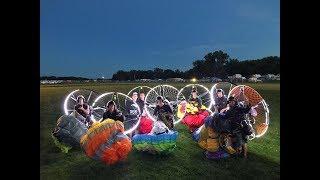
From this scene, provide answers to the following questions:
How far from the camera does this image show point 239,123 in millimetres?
6168

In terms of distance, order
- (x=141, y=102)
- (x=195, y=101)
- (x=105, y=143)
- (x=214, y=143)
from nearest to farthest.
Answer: (x=105, y=143), (x=214, y=143), (x=141, y=102), (x=195, y=101)

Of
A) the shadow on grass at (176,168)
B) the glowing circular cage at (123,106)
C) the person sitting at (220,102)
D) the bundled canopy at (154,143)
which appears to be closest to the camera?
the shadow on grass at (176,168)

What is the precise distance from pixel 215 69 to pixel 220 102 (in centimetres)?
43

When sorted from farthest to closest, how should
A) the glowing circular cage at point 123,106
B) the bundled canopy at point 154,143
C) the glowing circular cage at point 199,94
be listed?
the glowing circular cage at point 199,94 → the glowing circular cage at point 123,106 → the bundled canopy at point 154,143

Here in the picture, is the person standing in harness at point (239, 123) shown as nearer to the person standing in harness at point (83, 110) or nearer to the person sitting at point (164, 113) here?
the person sitting at point (164, 113)

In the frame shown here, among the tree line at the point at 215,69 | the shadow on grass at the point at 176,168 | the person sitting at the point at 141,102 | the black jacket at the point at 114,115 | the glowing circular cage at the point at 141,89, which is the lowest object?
the shadow on grass at the point at 176,168

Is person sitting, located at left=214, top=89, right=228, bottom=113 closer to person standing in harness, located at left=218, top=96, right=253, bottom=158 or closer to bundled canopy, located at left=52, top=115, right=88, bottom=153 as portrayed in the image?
person standing in harness, located at left=218, top=96, right=253, bottom=158

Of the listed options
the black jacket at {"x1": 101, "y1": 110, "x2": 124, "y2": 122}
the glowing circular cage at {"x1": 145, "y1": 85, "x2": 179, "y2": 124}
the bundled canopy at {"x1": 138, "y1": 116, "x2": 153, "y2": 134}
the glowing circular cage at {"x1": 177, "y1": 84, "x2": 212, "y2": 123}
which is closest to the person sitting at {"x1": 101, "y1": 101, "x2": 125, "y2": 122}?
the black jacket at {"x1": 101, "y1": 110, "x2": 124, "y2": 122}

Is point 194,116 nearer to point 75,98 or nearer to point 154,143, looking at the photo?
point 154,143

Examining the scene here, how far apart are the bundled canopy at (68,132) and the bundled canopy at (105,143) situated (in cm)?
9

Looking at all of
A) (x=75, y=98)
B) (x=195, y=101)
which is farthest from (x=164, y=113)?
(x=75, y=98)

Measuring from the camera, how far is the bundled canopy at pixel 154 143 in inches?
238

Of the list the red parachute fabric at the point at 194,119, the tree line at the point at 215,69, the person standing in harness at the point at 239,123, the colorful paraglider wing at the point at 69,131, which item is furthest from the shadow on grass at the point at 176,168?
the tree line at the point at 215,69
